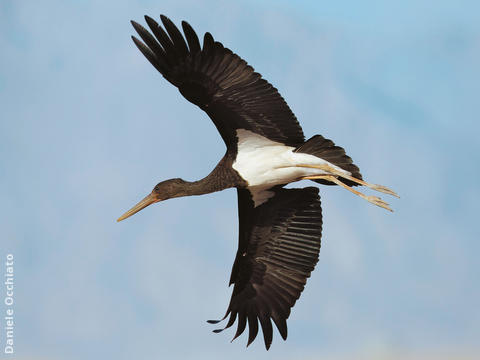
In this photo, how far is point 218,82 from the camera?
33.0 ft

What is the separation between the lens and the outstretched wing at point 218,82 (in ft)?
32.2

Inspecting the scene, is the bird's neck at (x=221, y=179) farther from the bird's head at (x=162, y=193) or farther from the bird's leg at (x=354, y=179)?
the bird's leg at (x=354, y=179)

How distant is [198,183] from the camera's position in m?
10.9

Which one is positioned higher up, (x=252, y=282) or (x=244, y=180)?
(x=244, y=180)

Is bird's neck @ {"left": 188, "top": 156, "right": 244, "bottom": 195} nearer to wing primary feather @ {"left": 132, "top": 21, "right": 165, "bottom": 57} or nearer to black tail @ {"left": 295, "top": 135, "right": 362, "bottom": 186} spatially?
black tail @ {"left": 295, "top": 135, "right": 362, "bottom": 186}

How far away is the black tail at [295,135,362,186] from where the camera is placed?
10.6 m

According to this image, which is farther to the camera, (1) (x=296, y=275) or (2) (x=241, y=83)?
(1) (x=296, y=275)

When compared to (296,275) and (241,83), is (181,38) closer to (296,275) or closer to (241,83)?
(241,83)

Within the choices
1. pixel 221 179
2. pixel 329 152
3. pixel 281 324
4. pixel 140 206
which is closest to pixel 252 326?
pixel 281 324

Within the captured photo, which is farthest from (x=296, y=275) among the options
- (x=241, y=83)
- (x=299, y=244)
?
(x=241, y=83)

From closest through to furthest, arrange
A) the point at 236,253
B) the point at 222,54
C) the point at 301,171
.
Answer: the point at 222,54
the point at 301,171
the point at 236,253

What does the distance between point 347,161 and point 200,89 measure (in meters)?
1.91

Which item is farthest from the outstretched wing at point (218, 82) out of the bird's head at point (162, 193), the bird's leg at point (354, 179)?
the bird's head at point (162, 193)

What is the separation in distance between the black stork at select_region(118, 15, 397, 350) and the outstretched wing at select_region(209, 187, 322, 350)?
0.04 ft
